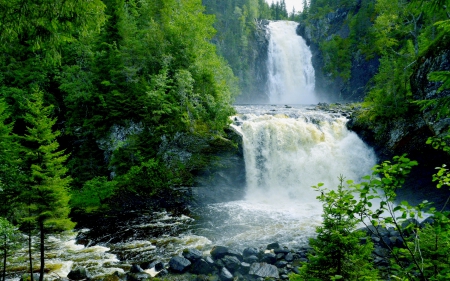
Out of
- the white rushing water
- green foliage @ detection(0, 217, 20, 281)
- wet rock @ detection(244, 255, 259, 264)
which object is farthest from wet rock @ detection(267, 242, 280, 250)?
green foliage @ detection(0, 217, 20, 281)

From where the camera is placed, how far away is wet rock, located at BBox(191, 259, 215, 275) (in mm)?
10883

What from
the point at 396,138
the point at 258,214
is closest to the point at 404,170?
the point at 258,214

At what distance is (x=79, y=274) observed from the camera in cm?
1068

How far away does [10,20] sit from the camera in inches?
217

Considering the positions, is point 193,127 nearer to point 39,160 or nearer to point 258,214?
point 258,214

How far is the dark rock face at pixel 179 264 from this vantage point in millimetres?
10975

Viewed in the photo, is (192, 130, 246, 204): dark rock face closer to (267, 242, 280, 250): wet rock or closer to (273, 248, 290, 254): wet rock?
(267, 242, 280, 250): wet rock

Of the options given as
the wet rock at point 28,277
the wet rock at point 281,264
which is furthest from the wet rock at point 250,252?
the wet rock at point 28,277

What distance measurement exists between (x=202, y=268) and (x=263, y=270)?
2.55m

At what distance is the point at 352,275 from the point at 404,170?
11.6 ft

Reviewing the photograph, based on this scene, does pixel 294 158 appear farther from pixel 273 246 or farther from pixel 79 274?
pixel 79 274

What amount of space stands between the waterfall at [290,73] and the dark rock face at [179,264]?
155 feet

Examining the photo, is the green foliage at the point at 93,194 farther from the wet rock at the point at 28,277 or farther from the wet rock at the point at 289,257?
the wet rock at the point at 289,257

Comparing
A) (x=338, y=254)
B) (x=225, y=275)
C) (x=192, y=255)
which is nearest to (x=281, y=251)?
(x=225, y=275)
